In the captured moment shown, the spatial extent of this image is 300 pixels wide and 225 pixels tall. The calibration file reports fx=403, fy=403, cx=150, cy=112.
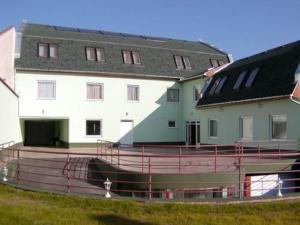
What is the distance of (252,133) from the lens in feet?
72.6

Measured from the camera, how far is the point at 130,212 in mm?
9117

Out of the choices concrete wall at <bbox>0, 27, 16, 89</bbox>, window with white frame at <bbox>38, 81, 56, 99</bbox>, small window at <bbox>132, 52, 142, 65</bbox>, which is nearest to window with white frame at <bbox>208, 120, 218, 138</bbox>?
small window at <bbox>132, 52, 142, 65</bbox>

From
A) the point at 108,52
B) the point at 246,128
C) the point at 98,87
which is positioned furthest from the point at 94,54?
the point at 246,128

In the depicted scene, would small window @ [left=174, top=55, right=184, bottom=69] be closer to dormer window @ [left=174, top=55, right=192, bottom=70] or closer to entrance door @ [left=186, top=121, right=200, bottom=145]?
dormer window @ [left=174, top=55, right=192, bottom=70]

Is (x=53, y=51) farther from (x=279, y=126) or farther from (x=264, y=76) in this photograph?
(x=279, y=126)

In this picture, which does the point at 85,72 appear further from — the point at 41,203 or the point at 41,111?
the point at 41,203

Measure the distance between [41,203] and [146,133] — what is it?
21.2 metres

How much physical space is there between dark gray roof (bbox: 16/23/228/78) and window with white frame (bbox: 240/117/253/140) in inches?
379

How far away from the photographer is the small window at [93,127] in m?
29.3

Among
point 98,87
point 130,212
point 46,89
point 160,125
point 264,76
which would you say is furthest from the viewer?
point 160,125

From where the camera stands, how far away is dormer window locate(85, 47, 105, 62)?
30039 mm

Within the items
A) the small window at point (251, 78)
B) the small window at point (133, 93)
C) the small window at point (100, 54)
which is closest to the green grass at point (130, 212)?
the small window at point (251, 78)

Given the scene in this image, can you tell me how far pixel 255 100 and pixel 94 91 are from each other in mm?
12658

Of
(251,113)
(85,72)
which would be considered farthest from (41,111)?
(251,113)
